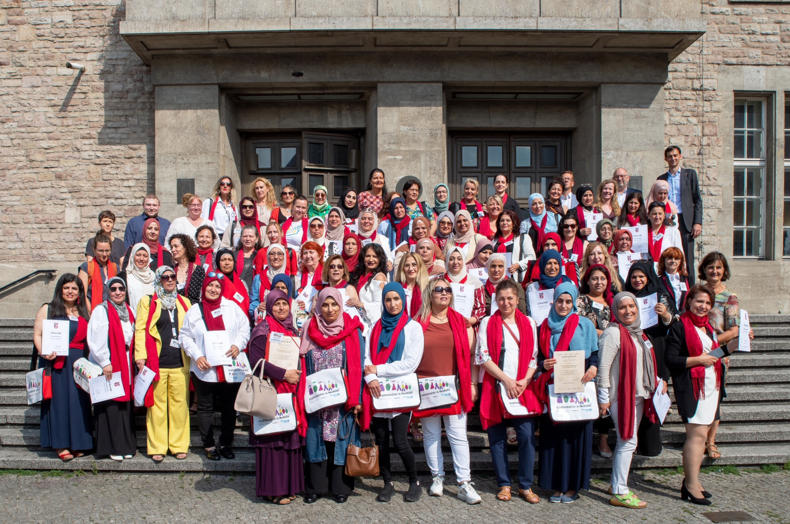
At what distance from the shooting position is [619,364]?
5.35 m

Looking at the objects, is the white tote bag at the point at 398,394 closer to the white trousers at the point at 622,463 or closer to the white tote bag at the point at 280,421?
the white tote bag at the point at 280,421

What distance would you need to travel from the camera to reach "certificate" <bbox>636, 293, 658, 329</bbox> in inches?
238

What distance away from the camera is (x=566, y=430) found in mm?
5320

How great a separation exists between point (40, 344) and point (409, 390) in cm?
373

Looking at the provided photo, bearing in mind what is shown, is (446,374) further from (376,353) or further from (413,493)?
(413,493)

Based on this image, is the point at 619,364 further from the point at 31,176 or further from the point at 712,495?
the point at 31,176

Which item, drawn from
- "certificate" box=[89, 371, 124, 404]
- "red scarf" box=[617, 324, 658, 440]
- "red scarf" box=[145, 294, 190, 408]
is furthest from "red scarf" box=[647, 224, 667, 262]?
"certificate" box=[89, 371, 124, 404]

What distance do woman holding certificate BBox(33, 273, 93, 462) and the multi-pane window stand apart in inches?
462

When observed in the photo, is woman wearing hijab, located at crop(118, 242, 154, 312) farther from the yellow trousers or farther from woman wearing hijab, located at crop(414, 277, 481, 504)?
woman wearing hijab, located at crop(414, 277, 481, 504)

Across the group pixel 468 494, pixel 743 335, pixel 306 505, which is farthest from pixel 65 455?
pixel 743 335

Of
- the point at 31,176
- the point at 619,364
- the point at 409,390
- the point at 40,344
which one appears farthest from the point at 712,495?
the point at 31,176

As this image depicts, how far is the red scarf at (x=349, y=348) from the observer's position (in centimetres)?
523

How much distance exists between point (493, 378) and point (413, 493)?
1.20m

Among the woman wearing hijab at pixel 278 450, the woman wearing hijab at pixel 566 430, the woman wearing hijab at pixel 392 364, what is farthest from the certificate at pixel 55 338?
the woman wearing hijab at pixel 566 430
